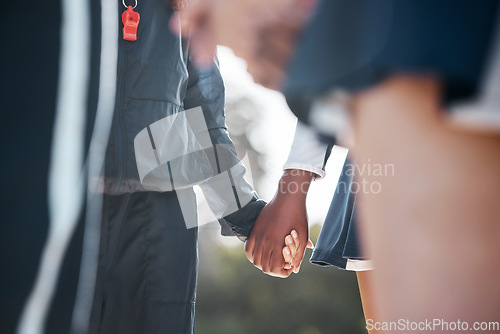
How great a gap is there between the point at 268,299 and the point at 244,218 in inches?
483

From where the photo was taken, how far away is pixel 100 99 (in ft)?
3.47

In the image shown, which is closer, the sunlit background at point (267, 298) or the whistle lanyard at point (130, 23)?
the whistle lanyard at point (130, 23)

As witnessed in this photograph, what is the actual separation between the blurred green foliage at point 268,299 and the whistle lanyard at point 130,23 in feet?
37.5

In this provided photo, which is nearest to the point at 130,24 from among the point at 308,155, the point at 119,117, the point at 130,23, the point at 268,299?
the point at 130,23

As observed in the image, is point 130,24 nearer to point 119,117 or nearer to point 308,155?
point 119,117

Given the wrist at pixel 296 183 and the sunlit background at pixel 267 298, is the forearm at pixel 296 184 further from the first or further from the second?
the sunlit background at pixel 267 298

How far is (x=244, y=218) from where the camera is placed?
1550mm

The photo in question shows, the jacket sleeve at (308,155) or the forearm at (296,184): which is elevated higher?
the jacket sleeve at (308,155)

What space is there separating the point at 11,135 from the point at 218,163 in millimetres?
605

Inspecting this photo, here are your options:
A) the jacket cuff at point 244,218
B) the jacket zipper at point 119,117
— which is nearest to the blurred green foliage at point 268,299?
the jacket cuff at point 244,218

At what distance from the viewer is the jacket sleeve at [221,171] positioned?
1525 millimetres

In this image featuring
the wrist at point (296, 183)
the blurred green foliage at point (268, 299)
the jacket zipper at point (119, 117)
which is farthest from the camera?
the blurred green foliage at point (268, 299)

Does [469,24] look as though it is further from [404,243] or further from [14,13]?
[14,13]

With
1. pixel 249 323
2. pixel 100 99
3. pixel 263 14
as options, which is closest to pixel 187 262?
pixel 100 99
